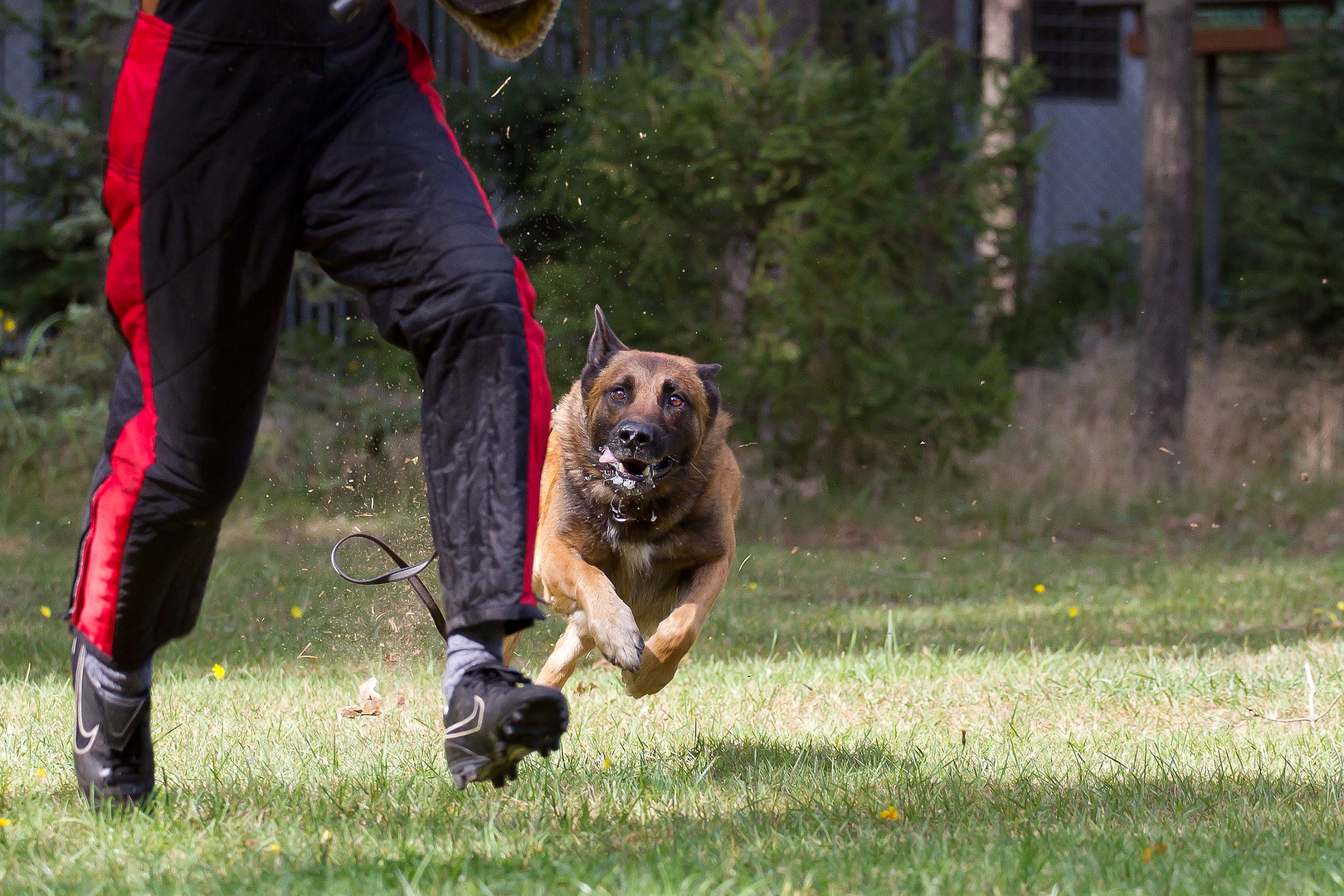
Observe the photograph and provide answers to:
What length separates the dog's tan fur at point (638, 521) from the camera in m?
4.00

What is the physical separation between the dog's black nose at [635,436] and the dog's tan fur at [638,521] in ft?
0.32

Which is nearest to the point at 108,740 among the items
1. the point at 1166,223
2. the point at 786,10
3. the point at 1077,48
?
the point at 786,10

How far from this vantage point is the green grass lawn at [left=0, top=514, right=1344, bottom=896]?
2.43m

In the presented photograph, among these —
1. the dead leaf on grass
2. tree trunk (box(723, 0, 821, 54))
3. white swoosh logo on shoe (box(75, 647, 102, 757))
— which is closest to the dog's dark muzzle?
the dead leaf on grass

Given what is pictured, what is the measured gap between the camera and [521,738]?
7.41 ft

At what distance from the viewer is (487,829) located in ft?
8.57

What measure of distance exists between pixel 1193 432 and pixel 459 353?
9.48m

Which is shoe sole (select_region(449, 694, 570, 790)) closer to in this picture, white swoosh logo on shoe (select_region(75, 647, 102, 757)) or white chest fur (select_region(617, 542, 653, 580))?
white swoosh logo on shoe (select_region(75, 647, 102, 757))

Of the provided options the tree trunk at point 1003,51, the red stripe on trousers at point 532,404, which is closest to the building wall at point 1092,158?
the tree trunk at point 1003,51

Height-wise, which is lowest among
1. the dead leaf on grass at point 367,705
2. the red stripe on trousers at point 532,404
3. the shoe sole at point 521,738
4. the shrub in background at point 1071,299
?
the shrub in background at point 1071,299

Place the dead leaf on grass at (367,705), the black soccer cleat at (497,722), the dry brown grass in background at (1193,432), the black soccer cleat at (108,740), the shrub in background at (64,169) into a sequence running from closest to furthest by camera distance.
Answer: the black soccer cleat at (497,722), the black soccer cleat at (108,740), the dead leaf on grass at (367,705), the shrub in background at (64,169), the dry brown grass in background at (1193,432)

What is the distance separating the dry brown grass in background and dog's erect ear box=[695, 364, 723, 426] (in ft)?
16.9

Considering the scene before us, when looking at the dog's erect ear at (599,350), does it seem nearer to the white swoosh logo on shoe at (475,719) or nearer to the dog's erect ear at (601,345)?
the dog's erect ear at (601,345)

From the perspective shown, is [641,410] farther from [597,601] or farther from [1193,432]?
[1193,432]
